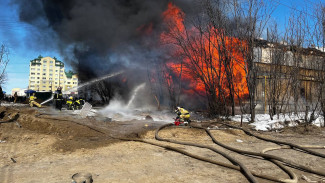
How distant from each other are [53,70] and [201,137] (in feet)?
343

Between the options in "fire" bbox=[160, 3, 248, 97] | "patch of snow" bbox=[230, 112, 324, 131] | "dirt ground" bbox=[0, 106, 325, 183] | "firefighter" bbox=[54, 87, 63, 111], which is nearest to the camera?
"dirt ground" bbox=[0, 106, 325, 183]

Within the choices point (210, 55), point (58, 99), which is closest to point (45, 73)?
point (58, 99)

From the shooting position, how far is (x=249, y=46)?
1069cm

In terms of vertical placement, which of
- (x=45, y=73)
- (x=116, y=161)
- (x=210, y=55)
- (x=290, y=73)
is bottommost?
(x=116, y=161)

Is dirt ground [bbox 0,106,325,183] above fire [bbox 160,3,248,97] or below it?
below

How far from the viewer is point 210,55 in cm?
1186

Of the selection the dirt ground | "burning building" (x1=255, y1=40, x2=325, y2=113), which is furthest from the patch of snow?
the dirt ground

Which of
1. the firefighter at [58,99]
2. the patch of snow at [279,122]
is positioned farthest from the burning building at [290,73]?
the firefighter at [58,99]

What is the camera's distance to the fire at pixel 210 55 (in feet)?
38.0

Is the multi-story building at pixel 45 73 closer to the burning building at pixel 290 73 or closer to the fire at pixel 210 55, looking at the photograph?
the fire at pixel 210 55

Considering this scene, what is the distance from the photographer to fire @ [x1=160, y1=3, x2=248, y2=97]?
11.6m

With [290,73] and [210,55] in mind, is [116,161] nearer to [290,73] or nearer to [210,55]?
[210,55]

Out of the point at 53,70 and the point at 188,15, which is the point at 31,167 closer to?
the point at 188,15

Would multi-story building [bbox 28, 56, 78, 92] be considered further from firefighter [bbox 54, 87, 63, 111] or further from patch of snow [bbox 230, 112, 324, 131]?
patch of snow [bbox 230, 112, 324, 131]
